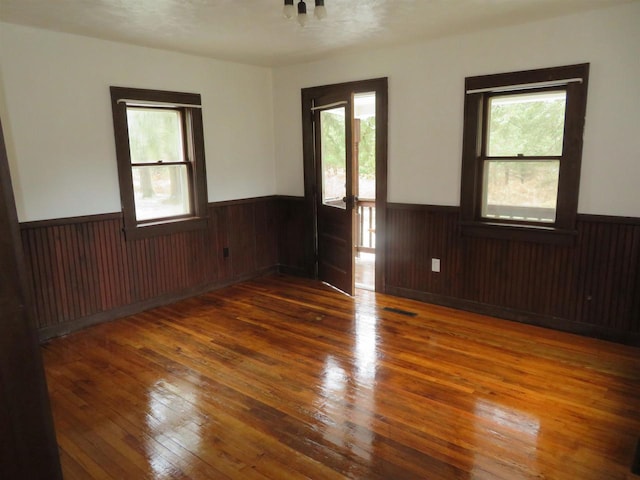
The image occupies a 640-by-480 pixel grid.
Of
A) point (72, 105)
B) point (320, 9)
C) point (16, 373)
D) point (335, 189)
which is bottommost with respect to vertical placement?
point (16, 373)

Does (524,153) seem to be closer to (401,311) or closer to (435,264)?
(435,264)

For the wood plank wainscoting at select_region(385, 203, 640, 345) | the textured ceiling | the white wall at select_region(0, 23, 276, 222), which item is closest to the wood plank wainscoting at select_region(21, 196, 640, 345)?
the wood plank wainscoting at select_region(385, 203, 640, 345)

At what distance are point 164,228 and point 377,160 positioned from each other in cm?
225

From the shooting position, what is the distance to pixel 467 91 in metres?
3.85

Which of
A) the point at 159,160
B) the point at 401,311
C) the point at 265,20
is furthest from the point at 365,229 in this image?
the point at 265,20

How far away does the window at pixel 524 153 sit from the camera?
11.2 feet

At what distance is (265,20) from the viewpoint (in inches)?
130

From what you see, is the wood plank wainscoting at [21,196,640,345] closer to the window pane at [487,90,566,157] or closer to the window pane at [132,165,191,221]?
the window pane at [132,165,191,221]

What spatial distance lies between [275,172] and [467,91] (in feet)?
8.28

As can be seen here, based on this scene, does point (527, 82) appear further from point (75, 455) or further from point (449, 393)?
point (75, 455)

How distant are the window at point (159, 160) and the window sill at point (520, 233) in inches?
108

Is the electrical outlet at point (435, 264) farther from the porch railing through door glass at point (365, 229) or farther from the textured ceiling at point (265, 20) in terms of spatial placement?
the porch railing through door glass at point (365, 229)

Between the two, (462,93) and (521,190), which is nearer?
(521,190)

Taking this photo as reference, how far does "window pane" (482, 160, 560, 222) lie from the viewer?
11.9 ft
